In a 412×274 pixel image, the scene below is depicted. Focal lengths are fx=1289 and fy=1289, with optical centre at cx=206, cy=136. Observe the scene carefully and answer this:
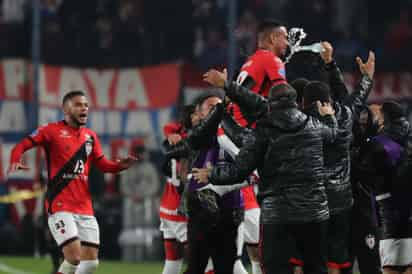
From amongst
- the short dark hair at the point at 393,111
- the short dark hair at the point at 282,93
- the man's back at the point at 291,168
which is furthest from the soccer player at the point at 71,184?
the short dark hair at the point at 282,93

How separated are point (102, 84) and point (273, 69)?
13.1 m

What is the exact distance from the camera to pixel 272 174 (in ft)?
33.6

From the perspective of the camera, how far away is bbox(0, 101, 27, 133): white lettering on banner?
24219 mm

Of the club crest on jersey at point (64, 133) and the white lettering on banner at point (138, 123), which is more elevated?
the club crest on jersey at point (64, 133)

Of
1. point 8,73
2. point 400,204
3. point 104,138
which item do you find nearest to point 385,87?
point 104,138

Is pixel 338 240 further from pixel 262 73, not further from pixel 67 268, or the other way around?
pixel 67 268

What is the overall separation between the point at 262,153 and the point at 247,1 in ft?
51.0

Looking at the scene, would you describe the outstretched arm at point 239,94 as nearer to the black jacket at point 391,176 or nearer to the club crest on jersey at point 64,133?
the black jacket at point 391,176

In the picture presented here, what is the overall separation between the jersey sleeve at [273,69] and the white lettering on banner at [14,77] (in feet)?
44.9

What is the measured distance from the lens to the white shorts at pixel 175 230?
1427 centimetres

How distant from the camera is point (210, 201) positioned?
1128 centimetres

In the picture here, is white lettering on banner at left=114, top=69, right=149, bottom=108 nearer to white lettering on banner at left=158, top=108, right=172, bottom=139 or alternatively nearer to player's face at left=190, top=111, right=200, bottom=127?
white lettering on banner at left=158, top=108, right=172, bottom=139

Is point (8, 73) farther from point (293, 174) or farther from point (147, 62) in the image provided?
point (293, 174)

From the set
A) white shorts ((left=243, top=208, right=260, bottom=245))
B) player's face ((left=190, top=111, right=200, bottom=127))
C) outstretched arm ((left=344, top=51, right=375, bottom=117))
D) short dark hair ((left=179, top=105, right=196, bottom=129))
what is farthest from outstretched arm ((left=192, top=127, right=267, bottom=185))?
white shorts ((left=243, top=208, right=260, bottom=245))
